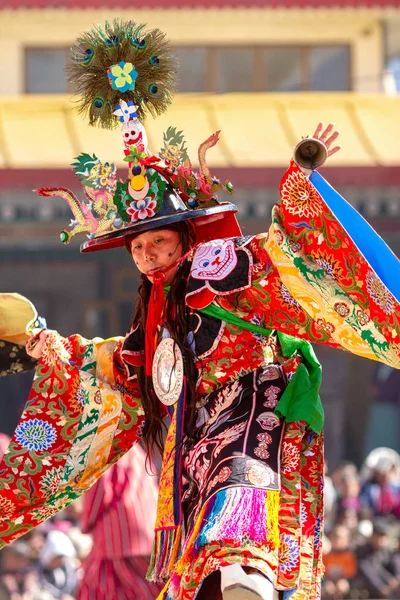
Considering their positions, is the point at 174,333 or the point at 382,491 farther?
the point at 382,491

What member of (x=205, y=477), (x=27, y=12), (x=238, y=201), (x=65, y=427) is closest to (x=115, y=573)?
(x=65, y=427)

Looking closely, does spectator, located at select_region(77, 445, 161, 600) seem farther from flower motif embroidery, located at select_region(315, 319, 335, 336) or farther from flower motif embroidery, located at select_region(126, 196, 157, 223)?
flower motif embroidery, located at select_region(315, 319, 335, 336)

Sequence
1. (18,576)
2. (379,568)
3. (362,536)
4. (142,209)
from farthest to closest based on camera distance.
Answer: (362,536)
(379,568)
(18,576)
(142,209)

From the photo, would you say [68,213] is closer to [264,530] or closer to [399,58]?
[399,58]

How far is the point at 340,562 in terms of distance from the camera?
9.02 meters

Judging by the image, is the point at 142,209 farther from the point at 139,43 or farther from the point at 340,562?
the point at 340,562

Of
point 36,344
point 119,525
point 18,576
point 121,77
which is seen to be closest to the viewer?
point 121,77

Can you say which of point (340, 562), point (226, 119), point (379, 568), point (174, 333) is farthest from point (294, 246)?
point (226, 119)

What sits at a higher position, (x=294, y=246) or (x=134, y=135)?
(x=134, y=135)

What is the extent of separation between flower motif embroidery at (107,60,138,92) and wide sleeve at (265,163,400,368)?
757 mm

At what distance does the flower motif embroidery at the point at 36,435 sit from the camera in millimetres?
4508

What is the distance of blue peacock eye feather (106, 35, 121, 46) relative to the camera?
4.44 metres

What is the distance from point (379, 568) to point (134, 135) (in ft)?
17.7

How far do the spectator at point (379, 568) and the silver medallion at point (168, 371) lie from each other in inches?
201
